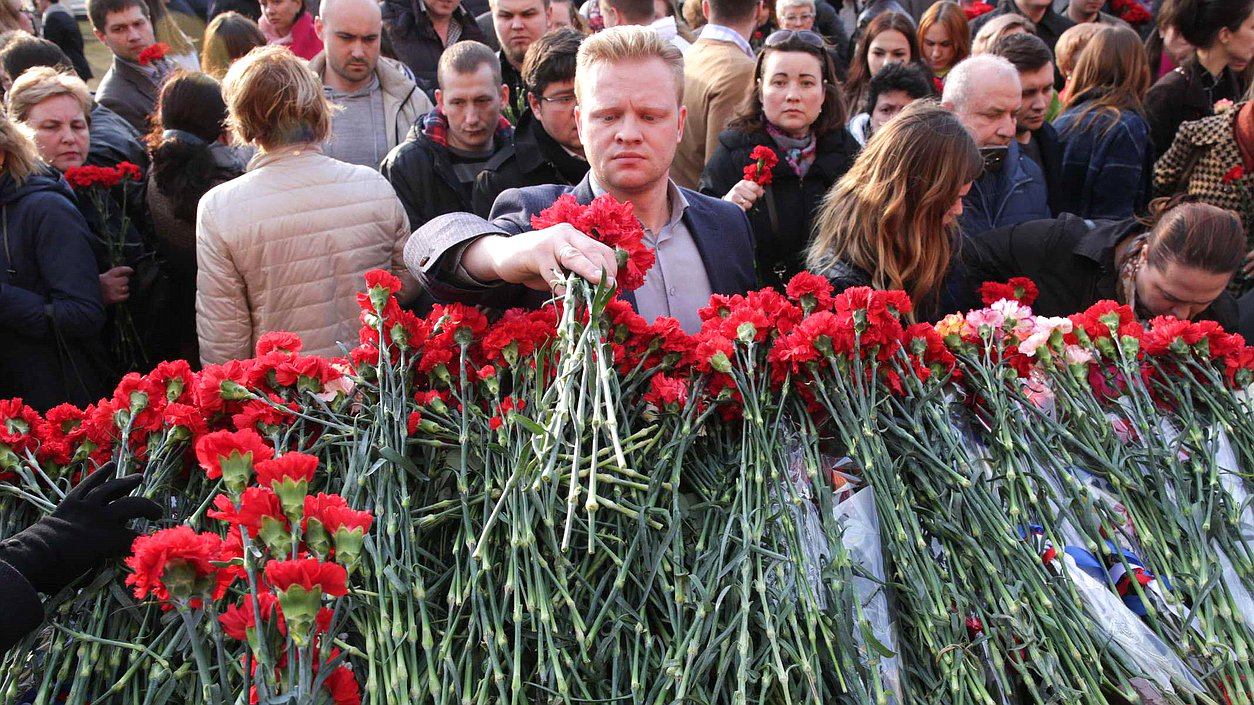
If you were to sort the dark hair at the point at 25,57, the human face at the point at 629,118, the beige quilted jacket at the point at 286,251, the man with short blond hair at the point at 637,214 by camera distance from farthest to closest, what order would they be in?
1. the dark hair at the point at 25,57
2. the beige quilted jacket at the point at 286,251
3. the human face at the point at 629,118
4. the man with short blond hair at the point at 637,214

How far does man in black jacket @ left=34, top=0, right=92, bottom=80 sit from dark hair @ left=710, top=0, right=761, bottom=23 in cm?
420

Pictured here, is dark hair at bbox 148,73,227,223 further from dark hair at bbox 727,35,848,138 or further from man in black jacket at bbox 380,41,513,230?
dark hair at bbox 727,35,848,138

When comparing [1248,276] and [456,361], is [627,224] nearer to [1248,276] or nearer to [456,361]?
[456,361]

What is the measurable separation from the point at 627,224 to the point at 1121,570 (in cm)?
97

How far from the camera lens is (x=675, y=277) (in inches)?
85.3

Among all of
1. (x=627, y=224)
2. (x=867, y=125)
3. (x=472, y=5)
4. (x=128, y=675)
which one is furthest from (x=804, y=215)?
(x=472, y=5)

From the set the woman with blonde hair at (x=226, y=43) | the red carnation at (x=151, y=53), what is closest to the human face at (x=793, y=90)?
the woman with blonde hair at (x=226, y=43)

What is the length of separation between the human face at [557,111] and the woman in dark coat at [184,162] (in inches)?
44.0

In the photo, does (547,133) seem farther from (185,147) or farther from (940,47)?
(940,47)

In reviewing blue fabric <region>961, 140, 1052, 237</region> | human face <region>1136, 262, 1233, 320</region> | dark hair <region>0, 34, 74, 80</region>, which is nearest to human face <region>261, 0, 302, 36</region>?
dark hair <region>0, 34, 74, 80</region>

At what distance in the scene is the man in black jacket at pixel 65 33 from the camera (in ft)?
20.4

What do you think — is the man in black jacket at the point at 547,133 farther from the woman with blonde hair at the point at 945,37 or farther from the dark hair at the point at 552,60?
the woman with blonde hair at the point at 945,37

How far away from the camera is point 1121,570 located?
1635 mm

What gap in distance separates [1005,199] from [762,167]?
0.83 m
